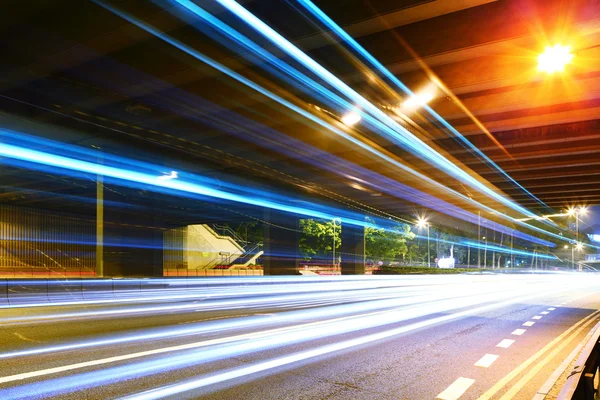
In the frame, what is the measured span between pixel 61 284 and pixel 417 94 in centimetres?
1488

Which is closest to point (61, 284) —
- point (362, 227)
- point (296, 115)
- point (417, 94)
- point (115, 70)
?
point (115, 70)

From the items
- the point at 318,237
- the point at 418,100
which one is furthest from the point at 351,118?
the point at 318,237

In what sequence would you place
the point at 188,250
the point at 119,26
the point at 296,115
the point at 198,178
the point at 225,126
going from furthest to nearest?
1. the point at 188,250
2. the point at 198,178
3. the point at 225,126
4. the point at 296,115
5. the point at 119,26

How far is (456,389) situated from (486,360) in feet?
7.00

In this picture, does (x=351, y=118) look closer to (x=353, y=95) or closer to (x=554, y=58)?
(x=353, y=95)

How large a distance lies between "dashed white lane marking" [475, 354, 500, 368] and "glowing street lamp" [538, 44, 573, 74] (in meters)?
6.34

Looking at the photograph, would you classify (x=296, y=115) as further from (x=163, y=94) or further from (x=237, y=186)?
(x=237, y=186)

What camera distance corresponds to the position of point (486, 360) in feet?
25.2

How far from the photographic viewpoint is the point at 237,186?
29.0m

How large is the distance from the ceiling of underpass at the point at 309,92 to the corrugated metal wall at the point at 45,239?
2917 cm

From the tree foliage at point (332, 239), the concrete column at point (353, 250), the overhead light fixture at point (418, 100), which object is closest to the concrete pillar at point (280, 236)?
the concrete column at point (353, 250)

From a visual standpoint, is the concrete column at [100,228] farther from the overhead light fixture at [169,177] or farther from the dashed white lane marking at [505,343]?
the dashed white lane marking at [505,343]

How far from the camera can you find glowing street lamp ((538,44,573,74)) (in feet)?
31.6

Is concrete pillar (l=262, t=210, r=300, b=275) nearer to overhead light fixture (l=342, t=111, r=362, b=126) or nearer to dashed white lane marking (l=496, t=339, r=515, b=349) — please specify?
overhead light fixture (l=342, t=111, r=362, b=126)
